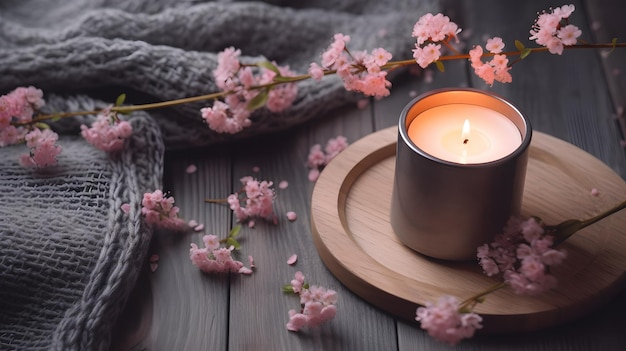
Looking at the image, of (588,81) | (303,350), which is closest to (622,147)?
(588,81)

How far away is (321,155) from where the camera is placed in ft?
3.61

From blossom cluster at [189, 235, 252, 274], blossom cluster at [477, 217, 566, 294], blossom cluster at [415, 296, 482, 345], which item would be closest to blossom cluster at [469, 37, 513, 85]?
blossom cluster at [477, 217, 566, 294]

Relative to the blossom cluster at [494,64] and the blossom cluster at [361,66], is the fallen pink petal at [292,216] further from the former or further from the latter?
the blossom cluster at [494,64]

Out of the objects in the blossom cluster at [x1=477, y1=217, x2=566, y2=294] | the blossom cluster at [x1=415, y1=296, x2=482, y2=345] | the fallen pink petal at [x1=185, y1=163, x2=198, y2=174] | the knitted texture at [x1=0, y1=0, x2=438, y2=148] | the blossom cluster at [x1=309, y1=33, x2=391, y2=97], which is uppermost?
the knitted texture at [x1=0, y1=0, x2=438, y2=148]

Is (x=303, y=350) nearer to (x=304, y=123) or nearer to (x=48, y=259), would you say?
(x=48, y=259)

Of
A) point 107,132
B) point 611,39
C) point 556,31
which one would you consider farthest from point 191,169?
point 611,39

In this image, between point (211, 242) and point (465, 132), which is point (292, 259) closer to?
point (211, 242)

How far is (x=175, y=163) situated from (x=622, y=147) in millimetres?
639

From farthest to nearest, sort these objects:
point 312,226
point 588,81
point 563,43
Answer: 1. point 588,81
2. point 312,226
3. point 563,43

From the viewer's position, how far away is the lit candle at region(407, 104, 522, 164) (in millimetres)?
860

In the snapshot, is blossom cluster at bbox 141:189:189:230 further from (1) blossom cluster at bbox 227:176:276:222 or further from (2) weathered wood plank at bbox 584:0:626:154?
(2) weathered wood plank at bbox 584:0:626:154

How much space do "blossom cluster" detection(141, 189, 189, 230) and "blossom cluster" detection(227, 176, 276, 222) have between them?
0.08m

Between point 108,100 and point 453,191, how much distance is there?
0.57 meters

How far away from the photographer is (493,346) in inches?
33.5
